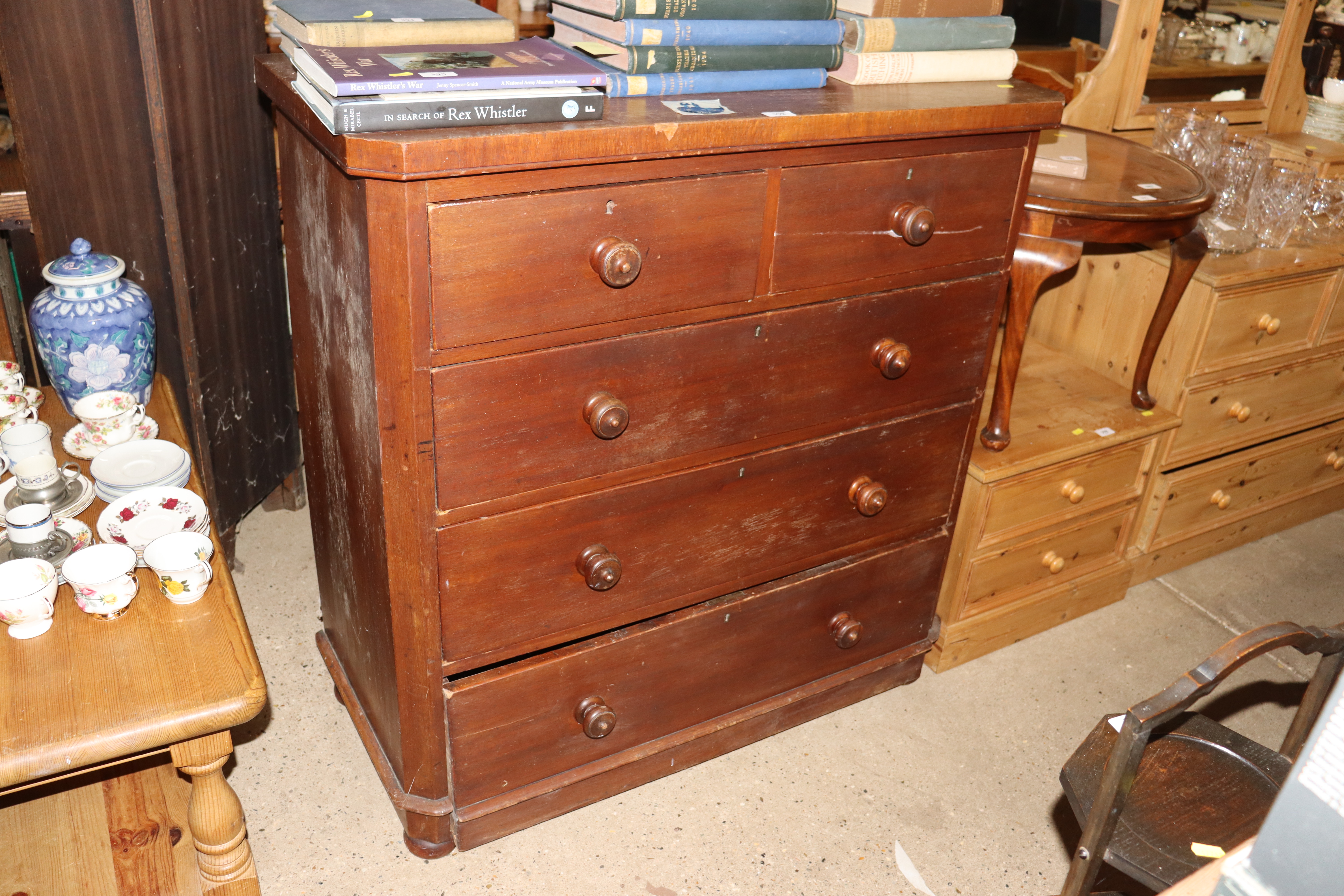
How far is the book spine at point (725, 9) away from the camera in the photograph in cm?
143

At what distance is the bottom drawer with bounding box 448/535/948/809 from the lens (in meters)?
1.70

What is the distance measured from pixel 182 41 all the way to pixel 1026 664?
7.43 ft

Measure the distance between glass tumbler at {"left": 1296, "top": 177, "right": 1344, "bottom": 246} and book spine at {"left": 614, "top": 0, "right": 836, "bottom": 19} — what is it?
1746 millimetres

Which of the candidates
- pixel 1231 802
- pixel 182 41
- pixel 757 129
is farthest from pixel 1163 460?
pixel 182 41

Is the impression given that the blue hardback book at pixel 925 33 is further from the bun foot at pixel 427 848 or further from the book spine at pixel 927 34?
the bun foot at pixel 427 848

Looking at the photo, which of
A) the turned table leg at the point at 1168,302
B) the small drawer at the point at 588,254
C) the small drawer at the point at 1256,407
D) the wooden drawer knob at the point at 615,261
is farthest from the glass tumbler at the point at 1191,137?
the wooden drawer knob at the point at 615,261

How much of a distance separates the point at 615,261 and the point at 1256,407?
212cm

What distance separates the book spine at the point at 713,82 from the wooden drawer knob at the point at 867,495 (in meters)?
0.71

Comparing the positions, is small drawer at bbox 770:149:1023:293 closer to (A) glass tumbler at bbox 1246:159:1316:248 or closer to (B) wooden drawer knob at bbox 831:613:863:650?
(B) wooden drawer knob at bbox 831:613:863:650

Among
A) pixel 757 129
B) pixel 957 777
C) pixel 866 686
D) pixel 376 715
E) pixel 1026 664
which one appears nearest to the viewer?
pixel 757 129

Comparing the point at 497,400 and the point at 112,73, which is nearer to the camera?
the point at 497,400

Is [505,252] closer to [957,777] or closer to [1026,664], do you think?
[957,777]

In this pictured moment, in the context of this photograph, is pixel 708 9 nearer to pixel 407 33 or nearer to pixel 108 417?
pixel 407 33

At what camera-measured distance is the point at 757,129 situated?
141cm
